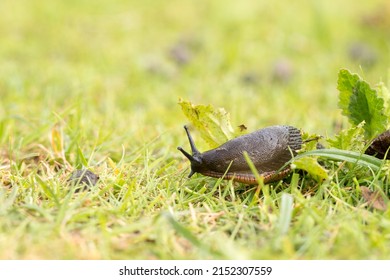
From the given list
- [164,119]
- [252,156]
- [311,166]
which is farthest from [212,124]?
[164,119]

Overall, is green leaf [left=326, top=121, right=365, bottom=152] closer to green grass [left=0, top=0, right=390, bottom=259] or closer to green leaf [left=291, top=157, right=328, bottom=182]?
green grass [left=0, top=0, right=390, bottom=259]

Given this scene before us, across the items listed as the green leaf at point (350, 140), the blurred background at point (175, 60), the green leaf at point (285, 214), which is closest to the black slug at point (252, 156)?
the green leaf at point (350, 140)

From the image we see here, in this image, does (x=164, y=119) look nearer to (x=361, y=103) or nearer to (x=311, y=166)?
(x=361, y=103)

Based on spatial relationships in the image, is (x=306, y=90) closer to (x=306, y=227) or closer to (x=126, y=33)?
(x=126, y=33)

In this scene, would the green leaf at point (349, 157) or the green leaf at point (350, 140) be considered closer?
the green leaf at point (349, 157)

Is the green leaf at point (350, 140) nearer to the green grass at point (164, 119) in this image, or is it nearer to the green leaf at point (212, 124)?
the green grass at point (164, 119)

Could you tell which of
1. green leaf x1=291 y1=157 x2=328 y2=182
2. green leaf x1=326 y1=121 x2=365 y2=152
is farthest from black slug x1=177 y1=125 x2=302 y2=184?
green leaf x1=326 y1=121 x2=365 y2=152
